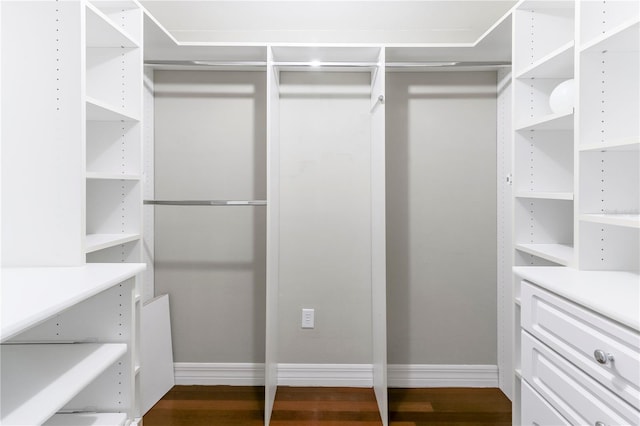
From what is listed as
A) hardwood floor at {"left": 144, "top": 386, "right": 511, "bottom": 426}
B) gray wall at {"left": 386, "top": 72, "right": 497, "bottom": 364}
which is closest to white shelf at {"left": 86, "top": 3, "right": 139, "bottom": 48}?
gray wall at {"left": 386, "top": 72, "right": 497, "bottom": 364}

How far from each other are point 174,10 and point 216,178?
37.3 inches

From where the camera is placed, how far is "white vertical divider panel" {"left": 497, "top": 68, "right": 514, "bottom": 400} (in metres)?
2.23

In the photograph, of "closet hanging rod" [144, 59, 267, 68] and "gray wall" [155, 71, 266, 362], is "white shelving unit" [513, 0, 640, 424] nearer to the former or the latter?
"closet hanging rod" [144, 59, 267, 68]

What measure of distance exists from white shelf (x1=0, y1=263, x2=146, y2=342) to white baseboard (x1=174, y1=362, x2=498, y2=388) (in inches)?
54.5

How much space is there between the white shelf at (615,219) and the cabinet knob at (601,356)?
37 centimetres

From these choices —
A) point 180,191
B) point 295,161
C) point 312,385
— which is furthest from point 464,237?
point 180,191

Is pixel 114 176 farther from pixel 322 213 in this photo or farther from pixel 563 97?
pixel 563 97

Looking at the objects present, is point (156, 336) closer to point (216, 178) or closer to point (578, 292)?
point (216, 178)

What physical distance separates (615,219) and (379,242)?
3.46 feet

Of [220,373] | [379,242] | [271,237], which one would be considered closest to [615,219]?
[379,242]

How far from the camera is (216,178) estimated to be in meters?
2.42

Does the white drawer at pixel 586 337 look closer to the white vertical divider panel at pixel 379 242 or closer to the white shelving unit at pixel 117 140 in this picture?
the white vertical divider panel at pixel 379 242

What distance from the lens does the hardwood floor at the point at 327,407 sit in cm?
205

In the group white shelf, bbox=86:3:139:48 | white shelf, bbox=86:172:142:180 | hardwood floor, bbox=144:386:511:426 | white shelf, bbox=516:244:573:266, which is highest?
white shelf, bbox=86:3:139:48
